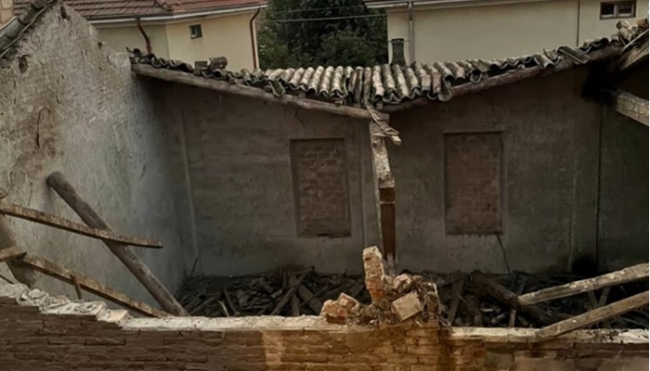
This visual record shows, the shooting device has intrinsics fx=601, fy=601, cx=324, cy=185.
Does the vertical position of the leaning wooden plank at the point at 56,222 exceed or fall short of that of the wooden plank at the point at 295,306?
it exceeds it

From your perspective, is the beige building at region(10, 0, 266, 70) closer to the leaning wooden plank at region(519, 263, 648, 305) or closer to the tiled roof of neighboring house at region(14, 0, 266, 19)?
the tiled roof of neighboring house at region(14, 0, 266, 19)

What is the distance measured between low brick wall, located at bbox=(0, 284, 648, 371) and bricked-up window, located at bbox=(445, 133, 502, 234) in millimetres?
5678

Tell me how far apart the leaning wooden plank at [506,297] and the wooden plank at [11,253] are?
610 cm

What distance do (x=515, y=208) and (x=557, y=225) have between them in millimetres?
759

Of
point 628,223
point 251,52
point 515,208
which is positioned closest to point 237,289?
point 515,208

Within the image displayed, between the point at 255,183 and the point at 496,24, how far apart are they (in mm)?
7379

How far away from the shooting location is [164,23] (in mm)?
13633

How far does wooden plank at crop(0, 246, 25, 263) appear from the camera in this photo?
196 inches

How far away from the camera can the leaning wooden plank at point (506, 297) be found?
855cm

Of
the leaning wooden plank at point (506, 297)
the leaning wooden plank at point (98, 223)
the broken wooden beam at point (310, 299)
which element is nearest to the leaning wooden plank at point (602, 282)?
the leaning wooden plank at point (506, 297)

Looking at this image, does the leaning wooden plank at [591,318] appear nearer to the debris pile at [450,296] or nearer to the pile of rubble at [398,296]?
the pile of rubble at [398,296]

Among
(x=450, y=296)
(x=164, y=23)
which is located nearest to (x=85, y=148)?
(x=450, y=296)

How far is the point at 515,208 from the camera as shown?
31.9ft

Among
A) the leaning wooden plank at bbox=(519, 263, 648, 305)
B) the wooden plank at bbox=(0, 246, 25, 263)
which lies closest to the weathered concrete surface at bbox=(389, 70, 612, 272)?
the leaning wooden plank at bbox=(519, 263, 648, 305)
